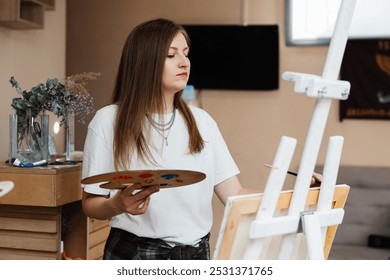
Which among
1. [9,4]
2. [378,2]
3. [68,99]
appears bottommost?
[68,99]

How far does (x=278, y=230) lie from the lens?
1.00 m

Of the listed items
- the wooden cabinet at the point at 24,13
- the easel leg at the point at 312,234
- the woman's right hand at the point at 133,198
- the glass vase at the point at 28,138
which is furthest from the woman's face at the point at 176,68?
the wooden cabinet at the point at 24,13

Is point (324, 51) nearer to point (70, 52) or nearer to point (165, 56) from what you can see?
point (70, 52)

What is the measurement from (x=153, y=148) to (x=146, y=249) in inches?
9.4

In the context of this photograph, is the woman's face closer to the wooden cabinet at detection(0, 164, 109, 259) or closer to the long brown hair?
the long brown hair

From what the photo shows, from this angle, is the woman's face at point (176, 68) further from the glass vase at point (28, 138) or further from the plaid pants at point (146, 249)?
the glass vase at point (28, 138)

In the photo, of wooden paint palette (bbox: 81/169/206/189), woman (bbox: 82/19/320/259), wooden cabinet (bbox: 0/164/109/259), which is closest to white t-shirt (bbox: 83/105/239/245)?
woman (bbox: 82/19/320/259)

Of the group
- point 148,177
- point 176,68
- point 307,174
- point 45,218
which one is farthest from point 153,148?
point 45,218

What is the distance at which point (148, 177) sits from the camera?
100cm

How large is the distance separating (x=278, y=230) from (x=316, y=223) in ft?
0.29

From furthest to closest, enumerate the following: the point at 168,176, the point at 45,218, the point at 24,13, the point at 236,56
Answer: the point at 236,56
the point at 24,13
the point at 45,218
the point at 168,176

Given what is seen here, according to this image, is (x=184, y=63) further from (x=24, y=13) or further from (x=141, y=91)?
(x=24, y=13)

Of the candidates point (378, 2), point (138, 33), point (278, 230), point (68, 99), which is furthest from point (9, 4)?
point (378, 2)

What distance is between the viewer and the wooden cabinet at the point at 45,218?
88.1 inches
